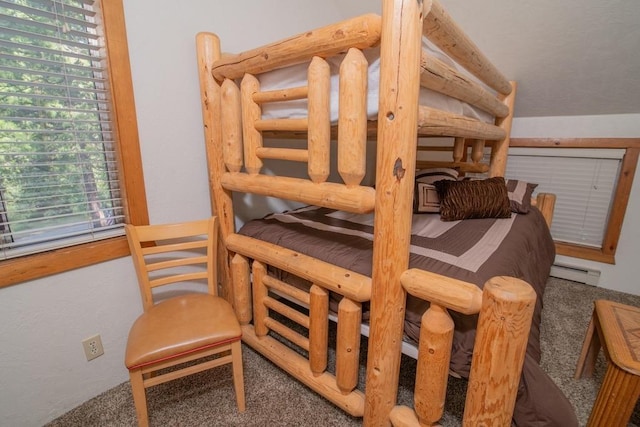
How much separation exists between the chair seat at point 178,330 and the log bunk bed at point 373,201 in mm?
239

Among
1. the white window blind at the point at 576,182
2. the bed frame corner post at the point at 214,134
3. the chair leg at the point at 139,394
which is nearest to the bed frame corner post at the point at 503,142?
the white window blind at the point at 576,182

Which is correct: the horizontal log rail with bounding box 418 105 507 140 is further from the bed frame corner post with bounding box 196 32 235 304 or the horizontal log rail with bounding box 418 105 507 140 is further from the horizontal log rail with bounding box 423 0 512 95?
the bed frame corner post with bounding box 196 32 235 304

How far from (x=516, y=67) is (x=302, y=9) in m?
1.62

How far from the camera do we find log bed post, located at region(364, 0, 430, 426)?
0.78 m

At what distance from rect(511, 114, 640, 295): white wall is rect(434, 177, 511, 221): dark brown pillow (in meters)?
1.11

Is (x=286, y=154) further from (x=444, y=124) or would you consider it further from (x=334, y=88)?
(x=444, y=124)

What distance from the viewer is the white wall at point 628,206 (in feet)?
7.11

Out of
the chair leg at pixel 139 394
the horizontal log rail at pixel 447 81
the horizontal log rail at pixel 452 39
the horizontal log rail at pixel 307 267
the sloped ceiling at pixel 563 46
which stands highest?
the sloped ceiling at pixel 563 46

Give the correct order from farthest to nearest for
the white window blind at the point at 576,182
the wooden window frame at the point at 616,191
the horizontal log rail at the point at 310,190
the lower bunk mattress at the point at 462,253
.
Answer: the white window blind at the point at 576,182
the wooden window frame at the point at 616,191
the horizontal log rail at the point at 310,190
the lower bunk mattress at the point at 462,253

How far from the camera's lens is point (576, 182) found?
2441 millimetres

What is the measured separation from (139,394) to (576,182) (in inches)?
130

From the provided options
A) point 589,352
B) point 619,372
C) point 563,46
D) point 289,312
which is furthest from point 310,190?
point 563,46

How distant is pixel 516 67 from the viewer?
2.09 metres

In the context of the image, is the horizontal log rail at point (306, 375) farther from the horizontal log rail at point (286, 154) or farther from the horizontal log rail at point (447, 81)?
the horizontal log rail at point (447, 81)
